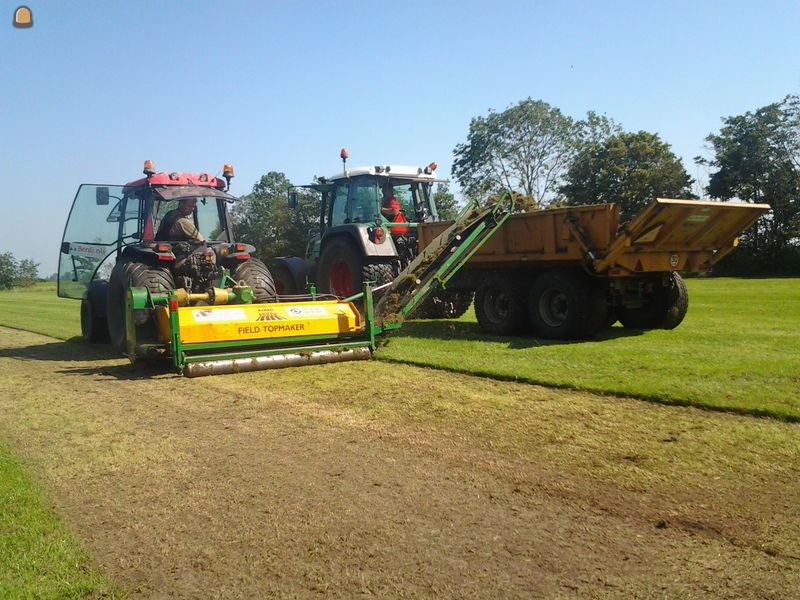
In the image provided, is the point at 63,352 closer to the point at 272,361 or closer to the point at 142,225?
the point at 142,225

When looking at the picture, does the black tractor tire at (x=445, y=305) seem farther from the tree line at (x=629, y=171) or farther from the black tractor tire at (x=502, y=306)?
the tree line at (x=629, y=171)

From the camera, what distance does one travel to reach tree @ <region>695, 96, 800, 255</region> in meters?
35.5

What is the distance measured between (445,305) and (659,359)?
569cm

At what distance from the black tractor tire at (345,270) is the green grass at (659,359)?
1.03m

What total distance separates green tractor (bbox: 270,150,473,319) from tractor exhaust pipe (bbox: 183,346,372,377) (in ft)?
9.48

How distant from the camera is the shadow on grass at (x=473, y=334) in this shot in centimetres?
959

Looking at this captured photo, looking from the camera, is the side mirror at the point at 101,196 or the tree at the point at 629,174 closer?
the side mirror at the point at 101,196

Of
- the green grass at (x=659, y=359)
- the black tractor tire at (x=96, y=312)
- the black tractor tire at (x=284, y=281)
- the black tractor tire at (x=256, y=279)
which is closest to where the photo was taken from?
the green grass at (x=659, y=359)

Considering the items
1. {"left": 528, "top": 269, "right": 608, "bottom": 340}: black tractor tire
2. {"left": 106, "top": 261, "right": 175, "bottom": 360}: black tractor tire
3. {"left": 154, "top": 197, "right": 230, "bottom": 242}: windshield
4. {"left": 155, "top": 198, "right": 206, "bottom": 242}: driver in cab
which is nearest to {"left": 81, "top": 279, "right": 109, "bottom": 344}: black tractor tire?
{"left": 106, "top": 261, "right": 175, "bottom": 360}: black tractor tire

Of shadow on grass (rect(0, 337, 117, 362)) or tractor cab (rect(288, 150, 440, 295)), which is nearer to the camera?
shadow on grass (rect(0, 337, 117, 362))

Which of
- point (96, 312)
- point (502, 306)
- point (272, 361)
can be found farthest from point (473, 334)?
point (96, 312)

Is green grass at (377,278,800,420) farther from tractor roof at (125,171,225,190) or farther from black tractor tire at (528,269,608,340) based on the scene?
tractor roof at (125,171,225,190)

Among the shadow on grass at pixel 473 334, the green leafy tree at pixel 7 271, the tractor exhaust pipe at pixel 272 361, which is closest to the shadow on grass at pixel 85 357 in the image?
the tractor exhaust pipe at pixel 272 361

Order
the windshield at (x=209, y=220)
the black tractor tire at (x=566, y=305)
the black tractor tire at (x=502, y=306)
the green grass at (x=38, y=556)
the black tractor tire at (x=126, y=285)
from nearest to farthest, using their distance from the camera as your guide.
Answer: the green grass at (x=38, y=556)
the black tractor tire at (x=126, y=285)
the black tractor tire at (x=566, y=305)
the black tractor tire at (x=502, y=306)
the windshield at (x=209, y=220)
